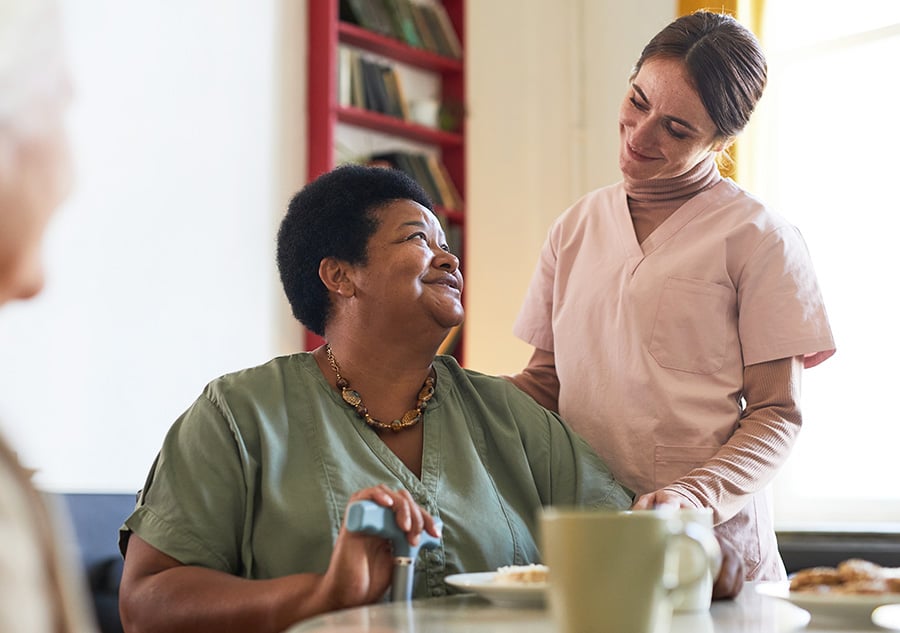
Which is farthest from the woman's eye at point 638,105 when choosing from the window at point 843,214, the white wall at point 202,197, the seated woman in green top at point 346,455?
the window at point 843,214

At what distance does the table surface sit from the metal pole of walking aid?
0.03 m

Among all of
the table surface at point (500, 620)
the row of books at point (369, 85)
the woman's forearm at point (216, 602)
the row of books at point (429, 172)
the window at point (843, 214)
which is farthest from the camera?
the row of books at point (429, 172)

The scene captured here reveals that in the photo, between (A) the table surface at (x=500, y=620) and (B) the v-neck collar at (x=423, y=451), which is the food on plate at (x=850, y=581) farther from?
(B) the v-neck collar at (x=423, y=451)

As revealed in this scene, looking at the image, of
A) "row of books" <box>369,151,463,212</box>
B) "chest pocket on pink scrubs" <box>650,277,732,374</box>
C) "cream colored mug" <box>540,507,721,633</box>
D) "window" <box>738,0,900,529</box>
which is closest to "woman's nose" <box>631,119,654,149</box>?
"chest pocket on pink scrubs" <box>650,277,732,374</box>

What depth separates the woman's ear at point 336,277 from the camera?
1.81m

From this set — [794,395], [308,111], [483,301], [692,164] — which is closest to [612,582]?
[794,395]

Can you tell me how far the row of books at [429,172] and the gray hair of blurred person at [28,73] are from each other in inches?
170

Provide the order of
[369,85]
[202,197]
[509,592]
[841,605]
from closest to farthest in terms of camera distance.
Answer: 1. [841,605]
2. [509,592]
3. [202,197]
4. [369,85]

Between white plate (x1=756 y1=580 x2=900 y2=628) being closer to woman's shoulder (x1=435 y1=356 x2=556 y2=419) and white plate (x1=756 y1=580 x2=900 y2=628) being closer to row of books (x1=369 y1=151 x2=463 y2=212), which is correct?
woman's shoulder (x1=435 y1=356 x2=556 y2=419)

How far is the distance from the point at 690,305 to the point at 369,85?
317 centimetres

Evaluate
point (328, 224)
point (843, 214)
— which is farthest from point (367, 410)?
point (843, 214)

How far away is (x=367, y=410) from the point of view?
164 centimetres

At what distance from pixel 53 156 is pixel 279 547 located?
3.57 feet

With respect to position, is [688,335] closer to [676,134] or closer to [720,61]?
[676,134]
